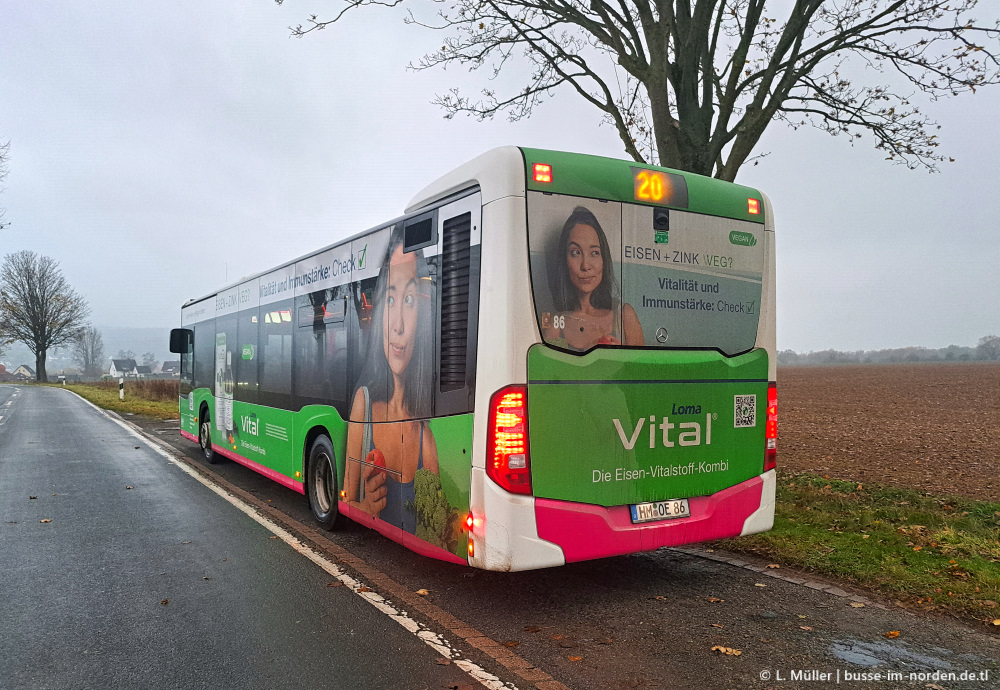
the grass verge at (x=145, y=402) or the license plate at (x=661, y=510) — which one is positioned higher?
the license plate at (x=661, y=510)

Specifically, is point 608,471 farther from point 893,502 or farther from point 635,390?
point 893,502

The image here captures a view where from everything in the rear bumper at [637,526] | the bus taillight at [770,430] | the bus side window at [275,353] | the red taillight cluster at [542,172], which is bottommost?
the rear bumper at [637,526]

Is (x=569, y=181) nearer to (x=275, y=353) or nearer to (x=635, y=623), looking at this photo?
(x=635, y=623)

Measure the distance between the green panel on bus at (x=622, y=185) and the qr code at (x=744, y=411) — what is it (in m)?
1.38

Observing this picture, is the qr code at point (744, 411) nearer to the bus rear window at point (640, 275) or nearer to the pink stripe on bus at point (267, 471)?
the bus rear window at point (640, 275)

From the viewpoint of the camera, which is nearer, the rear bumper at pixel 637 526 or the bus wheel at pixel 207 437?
the rear bumper at pixel 637 526

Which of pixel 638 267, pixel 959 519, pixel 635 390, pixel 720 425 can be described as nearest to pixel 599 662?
pixel 635 390

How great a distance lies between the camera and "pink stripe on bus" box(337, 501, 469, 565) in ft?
15.7

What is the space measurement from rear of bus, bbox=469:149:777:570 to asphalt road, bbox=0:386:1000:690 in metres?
0.46

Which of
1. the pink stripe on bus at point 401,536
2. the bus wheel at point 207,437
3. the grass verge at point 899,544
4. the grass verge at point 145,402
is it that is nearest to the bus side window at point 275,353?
the pink stripe on bus at point 401,536

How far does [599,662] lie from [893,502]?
6.14 metres

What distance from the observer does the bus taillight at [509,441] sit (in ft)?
14.3

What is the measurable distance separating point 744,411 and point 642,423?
1.08 m

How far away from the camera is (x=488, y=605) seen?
489 cm
